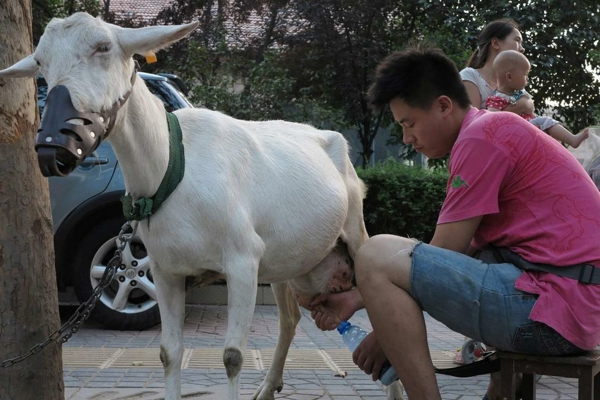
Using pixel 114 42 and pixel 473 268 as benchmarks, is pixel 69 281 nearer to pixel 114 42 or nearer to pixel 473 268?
pixel 114 42

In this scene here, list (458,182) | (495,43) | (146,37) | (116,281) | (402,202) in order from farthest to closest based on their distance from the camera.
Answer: (402,202) < (116,281) < (495,43) < (146,37) < (458,182)

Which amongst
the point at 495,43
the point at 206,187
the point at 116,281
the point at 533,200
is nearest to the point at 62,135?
the point at 206,187

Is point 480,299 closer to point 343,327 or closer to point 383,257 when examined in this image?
point 383,257

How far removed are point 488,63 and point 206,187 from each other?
289cm

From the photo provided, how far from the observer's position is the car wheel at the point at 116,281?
7.21m

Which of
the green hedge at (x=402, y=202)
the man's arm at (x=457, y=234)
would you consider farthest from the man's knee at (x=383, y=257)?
the green hedge at (x=402, y=202)

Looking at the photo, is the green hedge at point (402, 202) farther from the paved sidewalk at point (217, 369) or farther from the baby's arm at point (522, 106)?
the baby's arm at point (522, 106)

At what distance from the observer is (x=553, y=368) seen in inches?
120

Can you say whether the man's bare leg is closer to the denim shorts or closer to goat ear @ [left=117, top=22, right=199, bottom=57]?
the denim shorts

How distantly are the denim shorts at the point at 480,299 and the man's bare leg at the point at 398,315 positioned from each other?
0.06m

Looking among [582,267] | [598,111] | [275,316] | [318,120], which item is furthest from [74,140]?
[598,111]

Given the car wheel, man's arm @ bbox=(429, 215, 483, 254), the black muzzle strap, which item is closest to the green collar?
the black muzzle strap

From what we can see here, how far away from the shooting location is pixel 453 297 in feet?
10.6

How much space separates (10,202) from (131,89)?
0.93 metres
